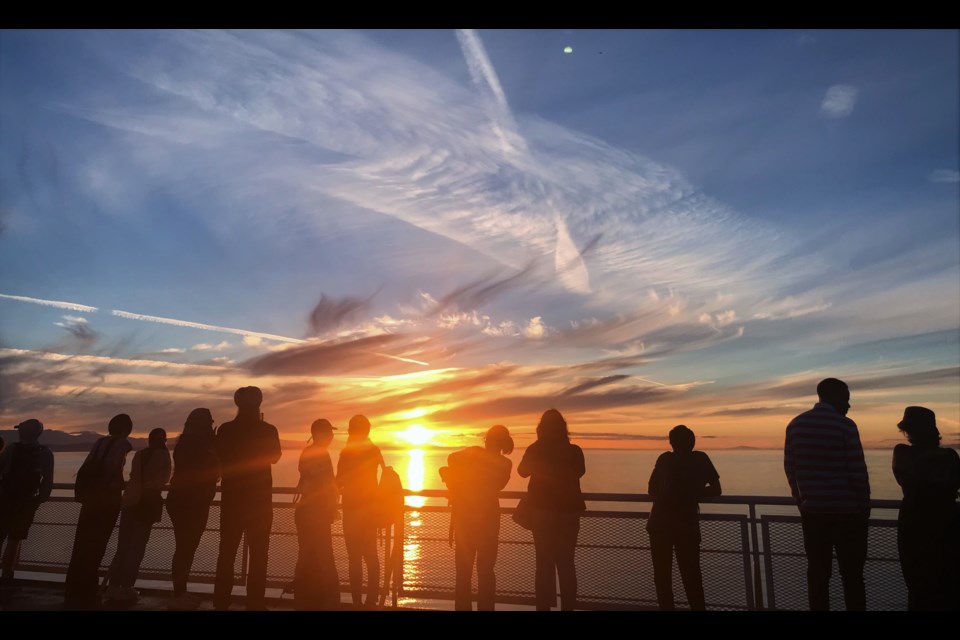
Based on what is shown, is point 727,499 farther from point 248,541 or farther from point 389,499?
point 248,541

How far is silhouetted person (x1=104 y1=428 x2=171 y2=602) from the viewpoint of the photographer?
268 inches

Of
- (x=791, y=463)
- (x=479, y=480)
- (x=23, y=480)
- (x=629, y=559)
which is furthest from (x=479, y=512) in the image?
(x=23, y=480)

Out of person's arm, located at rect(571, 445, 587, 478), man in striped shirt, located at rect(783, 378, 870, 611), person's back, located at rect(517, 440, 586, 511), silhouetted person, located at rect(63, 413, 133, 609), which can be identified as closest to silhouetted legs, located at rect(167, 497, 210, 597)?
silhouetted person, located at rect(63, 413, 133, 609)

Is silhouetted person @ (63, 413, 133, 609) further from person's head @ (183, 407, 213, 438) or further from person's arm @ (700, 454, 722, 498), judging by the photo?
person's arm @ (700, 454, 722, 498)

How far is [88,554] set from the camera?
6.68 meters

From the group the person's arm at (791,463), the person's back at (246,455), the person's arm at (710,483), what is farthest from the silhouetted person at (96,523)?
the person's arm at (791,463)

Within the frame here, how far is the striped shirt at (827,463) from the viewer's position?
5195 mm

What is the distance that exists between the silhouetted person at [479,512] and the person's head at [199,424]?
241 cm

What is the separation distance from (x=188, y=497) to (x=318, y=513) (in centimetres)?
126

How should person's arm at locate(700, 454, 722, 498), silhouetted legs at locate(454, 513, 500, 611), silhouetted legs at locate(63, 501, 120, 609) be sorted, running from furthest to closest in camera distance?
silhouetted legs at locate(63, 501, 120, 609) < silhouetted legs at locate(454, 513, 500, 611) < person's arm at locate(700, 454, 722, 498)

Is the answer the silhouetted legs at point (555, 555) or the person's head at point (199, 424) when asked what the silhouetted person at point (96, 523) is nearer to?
the person's head at point (199, 424)

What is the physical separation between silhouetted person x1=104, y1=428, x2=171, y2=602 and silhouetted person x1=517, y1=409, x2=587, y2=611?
3.86 meters

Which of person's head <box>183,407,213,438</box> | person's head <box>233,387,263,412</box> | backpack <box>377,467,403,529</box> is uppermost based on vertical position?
person's head <box>233,387,263,412</box>
